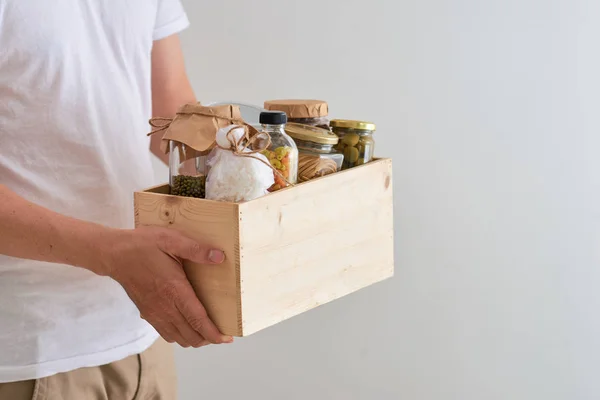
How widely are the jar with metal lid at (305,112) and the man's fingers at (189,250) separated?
0.24m

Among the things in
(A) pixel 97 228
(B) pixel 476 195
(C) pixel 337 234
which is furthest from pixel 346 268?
(B) pixel 476 195

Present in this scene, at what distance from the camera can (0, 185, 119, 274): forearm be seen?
0.87 m

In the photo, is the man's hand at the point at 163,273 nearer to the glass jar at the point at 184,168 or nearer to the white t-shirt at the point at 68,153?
the glass jar at the point at 184,168

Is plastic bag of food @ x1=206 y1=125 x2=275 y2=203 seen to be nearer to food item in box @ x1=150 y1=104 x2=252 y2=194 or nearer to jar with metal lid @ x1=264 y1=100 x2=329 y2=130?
food item in box @ x1=150 y1=104 x2=252 y2=194

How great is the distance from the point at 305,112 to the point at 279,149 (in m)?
0.13

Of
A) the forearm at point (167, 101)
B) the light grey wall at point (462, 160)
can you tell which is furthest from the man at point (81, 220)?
the light grey wall at point (462, 160)

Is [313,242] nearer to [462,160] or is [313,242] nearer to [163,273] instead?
[163,273]

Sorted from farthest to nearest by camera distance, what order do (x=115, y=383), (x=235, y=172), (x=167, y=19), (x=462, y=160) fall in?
1. (x=462, y=160)
2. (x=167, y=19)
3. (x=115, y=383)
4. (x=235, y=172)

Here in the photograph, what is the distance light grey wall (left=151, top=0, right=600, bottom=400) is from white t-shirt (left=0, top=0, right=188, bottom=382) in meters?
0.62

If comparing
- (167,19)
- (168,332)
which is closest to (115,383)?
(168,332)

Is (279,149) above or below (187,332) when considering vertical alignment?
above

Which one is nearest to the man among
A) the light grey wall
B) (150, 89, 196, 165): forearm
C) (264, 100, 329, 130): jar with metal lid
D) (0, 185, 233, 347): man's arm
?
(0, 185, 233, 347): man's arm

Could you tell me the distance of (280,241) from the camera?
891mm

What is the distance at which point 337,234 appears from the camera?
3.23 feet
